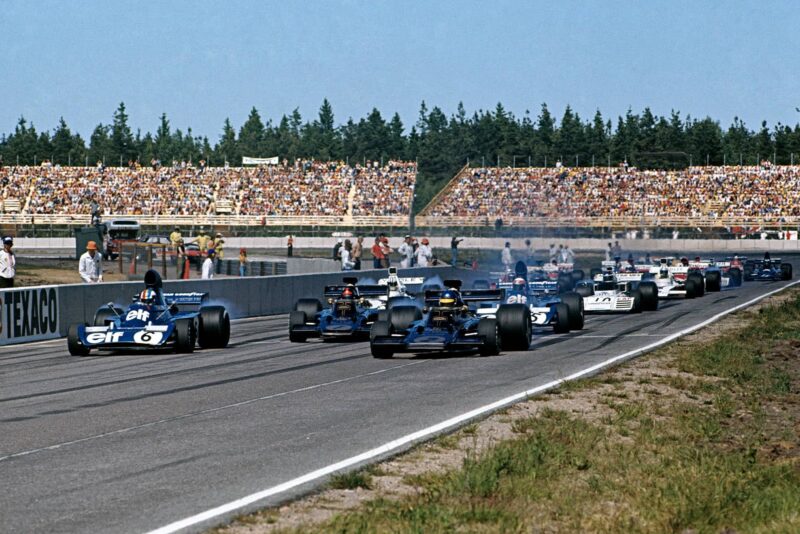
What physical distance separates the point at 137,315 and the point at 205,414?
8.07 meters

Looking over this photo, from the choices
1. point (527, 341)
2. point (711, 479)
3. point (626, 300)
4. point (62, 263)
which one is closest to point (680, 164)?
point (62, 263)

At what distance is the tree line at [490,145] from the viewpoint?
136375mm

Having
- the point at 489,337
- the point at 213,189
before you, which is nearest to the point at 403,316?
the point at 489,337

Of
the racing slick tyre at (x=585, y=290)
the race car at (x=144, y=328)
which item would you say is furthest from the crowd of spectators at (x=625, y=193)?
the race car at (x=144, y=328)

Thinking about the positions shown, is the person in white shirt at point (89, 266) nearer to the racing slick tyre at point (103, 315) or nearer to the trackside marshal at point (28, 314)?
the trackside marshal at point (28, 314)

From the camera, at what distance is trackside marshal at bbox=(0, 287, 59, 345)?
23.5 m

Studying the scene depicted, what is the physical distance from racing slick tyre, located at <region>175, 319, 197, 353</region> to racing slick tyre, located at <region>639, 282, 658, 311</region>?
44.8ft

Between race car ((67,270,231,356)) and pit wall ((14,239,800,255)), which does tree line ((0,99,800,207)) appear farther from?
race car ((67,270,231,356))

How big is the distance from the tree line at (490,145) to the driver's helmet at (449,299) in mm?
91380

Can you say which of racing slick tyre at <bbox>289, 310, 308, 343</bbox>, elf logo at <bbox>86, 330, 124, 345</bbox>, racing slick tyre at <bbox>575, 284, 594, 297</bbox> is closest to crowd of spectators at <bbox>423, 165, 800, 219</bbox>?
racing slick tyre at <bbox>575, 284, 594, 297</bbox>

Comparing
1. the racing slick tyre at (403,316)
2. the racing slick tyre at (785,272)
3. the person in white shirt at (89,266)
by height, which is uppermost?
the person in white shirt at (89,266)

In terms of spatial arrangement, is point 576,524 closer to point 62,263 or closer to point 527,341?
point 527,341

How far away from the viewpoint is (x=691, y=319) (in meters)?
27.9

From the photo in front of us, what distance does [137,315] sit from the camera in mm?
20406
